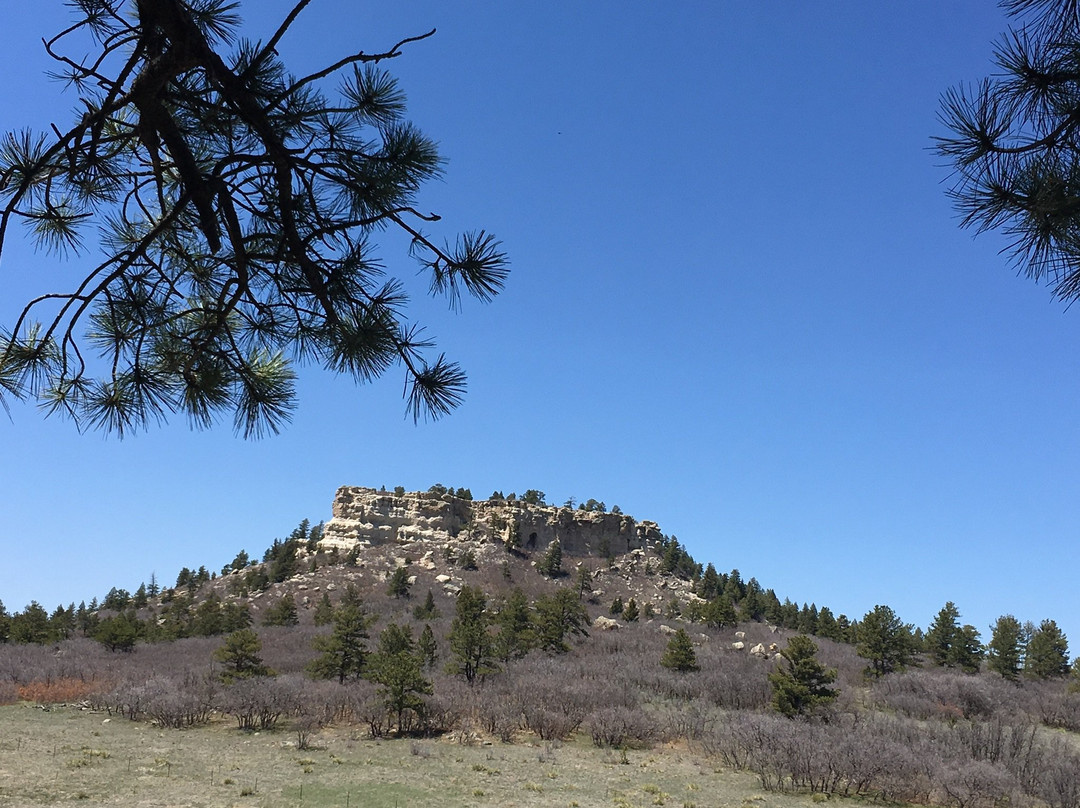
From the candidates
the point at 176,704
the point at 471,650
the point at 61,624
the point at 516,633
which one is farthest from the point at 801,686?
the point at 61,624

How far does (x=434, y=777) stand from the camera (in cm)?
989

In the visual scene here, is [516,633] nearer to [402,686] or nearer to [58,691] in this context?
[402,686]

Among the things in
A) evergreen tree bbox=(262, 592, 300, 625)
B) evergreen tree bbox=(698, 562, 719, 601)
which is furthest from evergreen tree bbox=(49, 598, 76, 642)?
evergreen tree bbox=(698, 562, 719, 601)

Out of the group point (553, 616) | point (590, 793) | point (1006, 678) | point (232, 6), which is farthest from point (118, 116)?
point (1006, 678)

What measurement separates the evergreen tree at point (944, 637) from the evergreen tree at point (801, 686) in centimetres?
1790

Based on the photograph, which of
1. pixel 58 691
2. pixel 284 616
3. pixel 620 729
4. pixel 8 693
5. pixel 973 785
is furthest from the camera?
pixel 284 616

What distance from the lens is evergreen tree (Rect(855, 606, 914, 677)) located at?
82.9ft

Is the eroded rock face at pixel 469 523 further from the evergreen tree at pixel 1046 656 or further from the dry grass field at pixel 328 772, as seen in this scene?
the dry grass field at pixel 328 772

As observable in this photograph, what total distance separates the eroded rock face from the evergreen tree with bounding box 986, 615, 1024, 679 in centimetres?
4949

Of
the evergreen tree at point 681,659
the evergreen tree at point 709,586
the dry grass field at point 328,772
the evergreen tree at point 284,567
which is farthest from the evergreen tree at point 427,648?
the evergreen tree at point 709,586

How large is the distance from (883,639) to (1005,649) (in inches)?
279

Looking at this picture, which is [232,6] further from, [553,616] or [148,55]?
[553,616]

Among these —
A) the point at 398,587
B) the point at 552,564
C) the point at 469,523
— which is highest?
the point at 469,523

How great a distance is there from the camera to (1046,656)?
93.6ft
